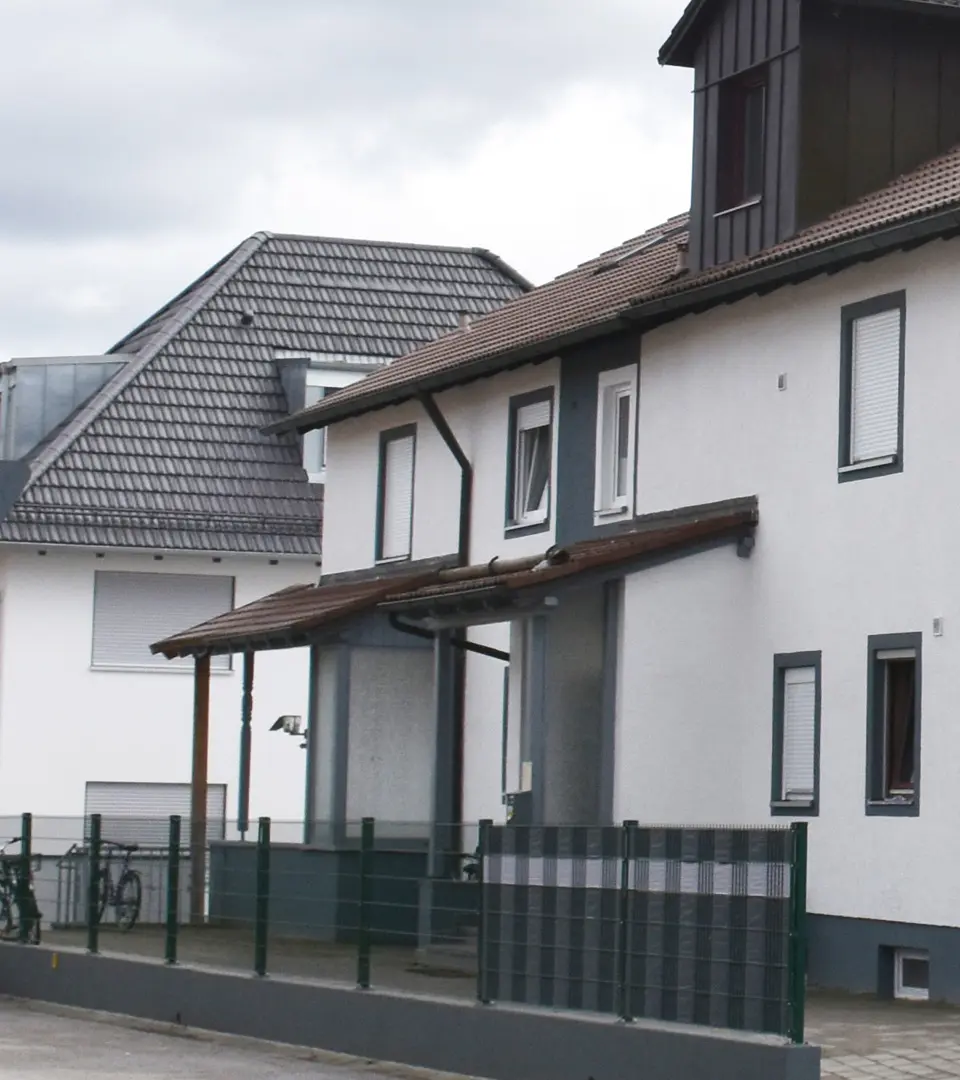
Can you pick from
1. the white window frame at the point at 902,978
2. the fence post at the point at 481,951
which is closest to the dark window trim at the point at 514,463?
the white window frame at the point at 902,978

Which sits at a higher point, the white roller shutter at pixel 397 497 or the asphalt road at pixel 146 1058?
the white roller shutter at pixel 397 497

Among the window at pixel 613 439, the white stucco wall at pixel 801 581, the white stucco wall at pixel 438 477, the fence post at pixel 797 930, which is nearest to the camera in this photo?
the fence post at pixel 797 930

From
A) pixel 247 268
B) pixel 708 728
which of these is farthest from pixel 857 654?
pixel 247 268

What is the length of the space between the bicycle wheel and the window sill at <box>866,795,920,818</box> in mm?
6054

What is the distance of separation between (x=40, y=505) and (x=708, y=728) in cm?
1850

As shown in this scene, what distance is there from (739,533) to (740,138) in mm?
4334

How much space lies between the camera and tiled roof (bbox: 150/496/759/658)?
806 inches

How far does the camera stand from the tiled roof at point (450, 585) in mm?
20469

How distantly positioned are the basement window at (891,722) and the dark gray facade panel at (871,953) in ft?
3.02

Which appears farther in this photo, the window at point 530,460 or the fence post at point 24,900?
the window at point 530,460

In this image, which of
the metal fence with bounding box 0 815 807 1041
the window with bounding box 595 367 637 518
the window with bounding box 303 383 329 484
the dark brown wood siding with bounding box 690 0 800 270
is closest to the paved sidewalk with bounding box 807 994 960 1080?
the metal fence with bounding box 0 815 807 1041

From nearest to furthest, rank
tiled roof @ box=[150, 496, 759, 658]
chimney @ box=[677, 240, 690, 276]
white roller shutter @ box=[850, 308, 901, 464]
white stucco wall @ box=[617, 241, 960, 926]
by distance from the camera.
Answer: white stucco wall @ box=[617, 241, 960, 926] < white roller shutter @ box=[850, 308, 901, 464] < tiled roof @ box=[150, 496, 759, 658] < chimney @ box=[677, 240, 690, 276]

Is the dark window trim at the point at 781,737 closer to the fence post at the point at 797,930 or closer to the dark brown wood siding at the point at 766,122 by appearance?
the dark brown wood siding at the point at 766,122

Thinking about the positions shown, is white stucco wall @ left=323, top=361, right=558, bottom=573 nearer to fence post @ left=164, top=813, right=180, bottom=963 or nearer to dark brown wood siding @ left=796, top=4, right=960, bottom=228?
dark brown wood siding @ left=796, top=4, right=960, bottom=228
